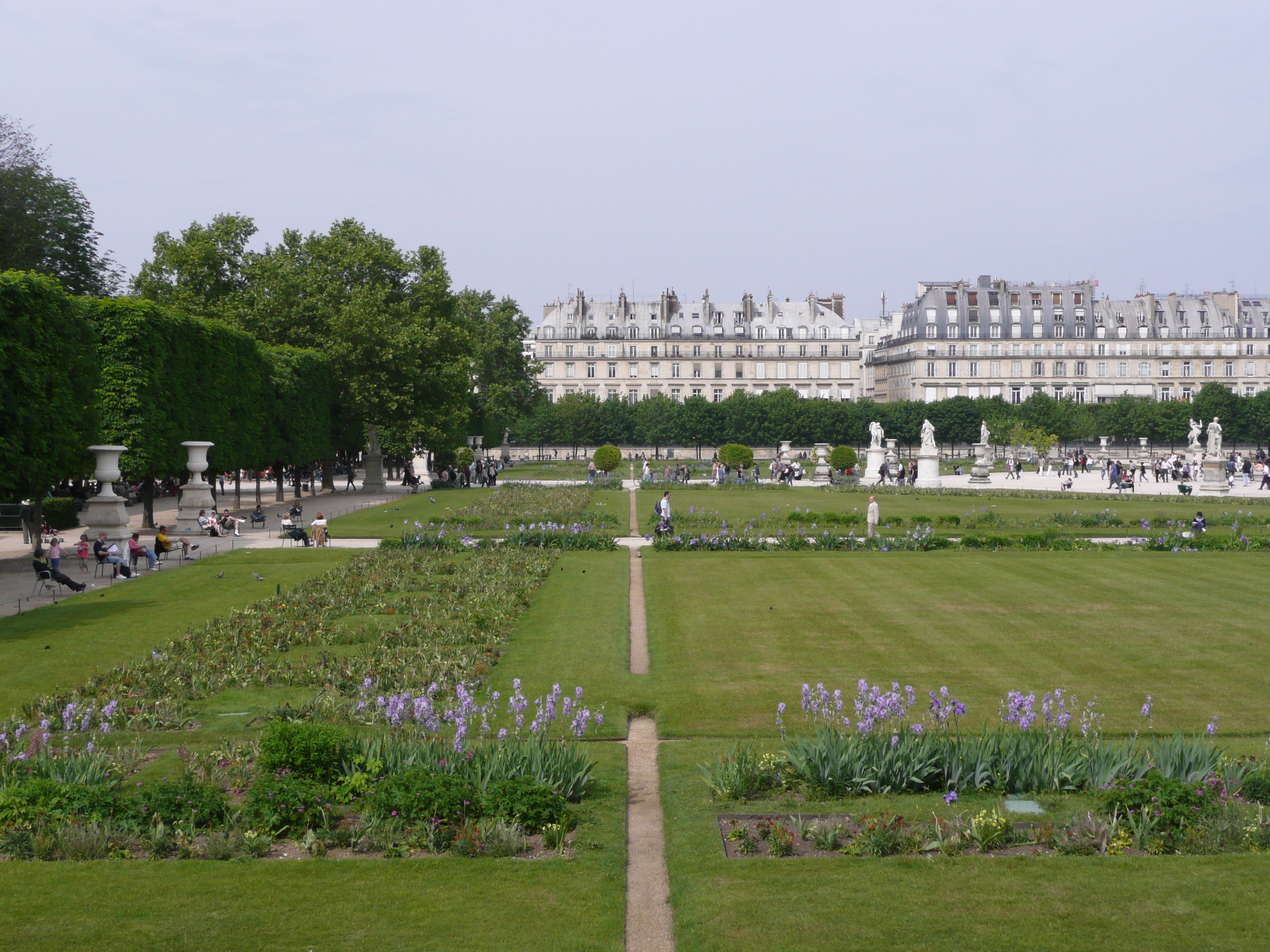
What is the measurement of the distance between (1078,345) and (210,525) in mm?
102509

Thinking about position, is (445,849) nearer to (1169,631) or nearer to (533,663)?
(533,663)

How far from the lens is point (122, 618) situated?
1817 centimetres

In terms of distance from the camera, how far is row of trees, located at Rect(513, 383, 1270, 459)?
3999 inches

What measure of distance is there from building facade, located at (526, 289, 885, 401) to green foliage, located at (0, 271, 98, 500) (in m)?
97.1

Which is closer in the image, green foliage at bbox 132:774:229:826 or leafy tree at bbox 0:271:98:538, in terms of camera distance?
green foliage at bbox 132:774:229:826

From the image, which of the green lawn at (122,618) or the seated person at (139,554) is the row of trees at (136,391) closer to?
the seated person at (139,554)

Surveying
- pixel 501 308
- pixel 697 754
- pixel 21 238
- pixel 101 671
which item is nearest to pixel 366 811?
pixel 697 754

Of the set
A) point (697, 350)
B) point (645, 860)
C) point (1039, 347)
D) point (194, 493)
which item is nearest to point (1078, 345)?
point (1039, 347)

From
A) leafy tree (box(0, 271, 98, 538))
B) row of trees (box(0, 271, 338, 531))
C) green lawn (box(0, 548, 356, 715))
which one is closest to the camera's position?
green lawn (box(0, 548, 356, 715))

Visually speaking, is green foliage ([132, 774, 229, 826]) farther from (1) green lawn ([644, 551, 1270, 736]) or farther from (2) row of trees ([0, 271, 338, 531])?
(2) row of trees ([0, 271, 338, 531])

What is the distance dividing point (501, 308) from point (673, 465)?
2194 centimetres

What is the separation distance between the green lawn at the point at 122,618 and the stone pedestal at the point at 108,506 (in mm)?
2705

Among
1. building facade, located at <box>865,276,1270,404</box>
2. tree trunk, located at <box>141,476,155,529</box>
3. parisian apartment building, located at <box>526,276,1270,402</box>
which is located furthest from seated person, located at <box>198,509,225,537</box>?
building facade, located at <box>865,276,1270,404</box>

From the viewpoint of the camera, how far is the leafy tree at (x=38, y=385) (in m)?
26.5
